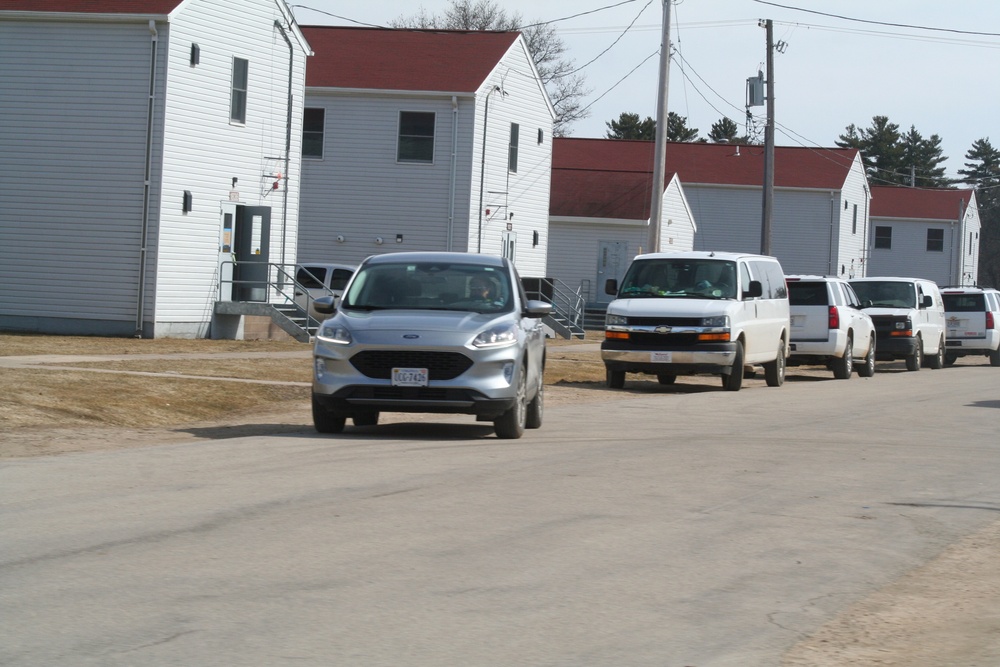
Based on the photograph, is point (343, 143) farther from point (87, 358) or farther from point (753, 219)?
point (753, 219)

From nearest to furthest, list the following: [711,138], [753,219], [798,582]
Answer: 1. [798,582]
2. [753,219]
3. [711,138]

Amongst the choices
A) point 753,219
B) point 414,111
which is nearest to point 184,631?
point 414,111

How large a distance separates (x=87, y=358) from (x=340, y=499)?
1273 centimetres

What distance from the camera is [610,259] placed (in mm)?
49938

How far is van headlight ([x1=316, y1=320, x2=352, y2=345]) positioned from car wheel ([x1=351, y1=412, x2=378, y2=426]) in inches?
54.6

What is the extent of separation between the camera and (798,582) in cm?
748

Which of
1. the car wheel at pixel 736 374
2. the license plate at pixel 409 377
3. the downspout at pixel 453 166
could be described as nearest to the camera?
the license plate at pixel 409 377

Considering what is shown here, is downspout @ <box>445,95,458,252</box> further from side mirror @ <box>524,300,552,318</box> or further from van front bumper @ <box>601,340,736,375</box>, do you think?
side mirror @ <box>524,300,552,318</box>

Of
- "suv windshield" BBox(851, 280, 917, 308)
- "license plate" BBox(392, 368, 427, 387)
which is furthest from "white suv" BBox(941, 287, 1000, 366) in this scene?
"license plate" BBox(392, 368, 427, 387)

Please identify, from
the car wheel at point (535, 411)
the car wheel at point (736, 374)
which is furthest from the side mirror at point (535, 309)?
the car wheel at point (736, 374)

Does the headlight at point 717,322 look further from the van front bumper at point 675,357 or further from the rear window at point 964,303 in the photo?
the rear window at point 964,303

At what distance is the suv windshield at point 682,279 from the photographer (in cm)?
2188

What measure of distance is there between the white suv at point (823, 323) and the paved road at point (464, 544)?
11.6m

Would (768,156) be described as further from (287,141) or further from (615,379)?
(615,379)
